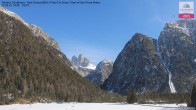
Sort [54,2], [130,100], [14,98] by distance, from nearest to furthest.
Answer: [54,2] → [130,100] → [14,98]

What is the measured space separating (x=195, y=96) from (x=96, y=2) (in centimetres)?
7358

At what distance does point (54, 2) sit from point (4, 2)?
30.4 feet

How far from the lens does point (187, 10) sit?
63.2 m

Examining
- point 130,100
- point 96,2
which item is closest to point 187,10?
point 96,2

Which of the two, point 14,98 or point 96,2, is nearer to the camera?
point 96,2

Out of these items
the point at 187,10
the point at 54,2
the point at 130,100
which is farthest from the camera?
the point at 130,100

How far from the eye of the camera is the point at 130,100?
17775cm

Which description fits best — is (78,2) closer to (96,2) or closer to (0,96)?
(96,2)

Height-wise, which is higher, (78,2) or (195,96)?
(78,2)

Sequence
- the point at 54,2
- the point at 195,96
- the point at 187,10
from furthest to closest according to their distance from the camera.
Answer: the point at 195,96 → the point at 54,2 → the point at 187,10

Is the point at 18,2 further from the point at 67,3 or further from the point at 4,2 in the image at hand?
the point at 67,3

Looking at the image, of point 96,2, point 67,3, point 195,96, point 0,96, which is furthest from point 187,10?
point 0,96

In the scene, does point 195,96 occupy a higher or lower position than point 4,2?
lower

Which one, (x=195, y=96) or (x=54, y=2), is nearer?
(x=54, y=2)
